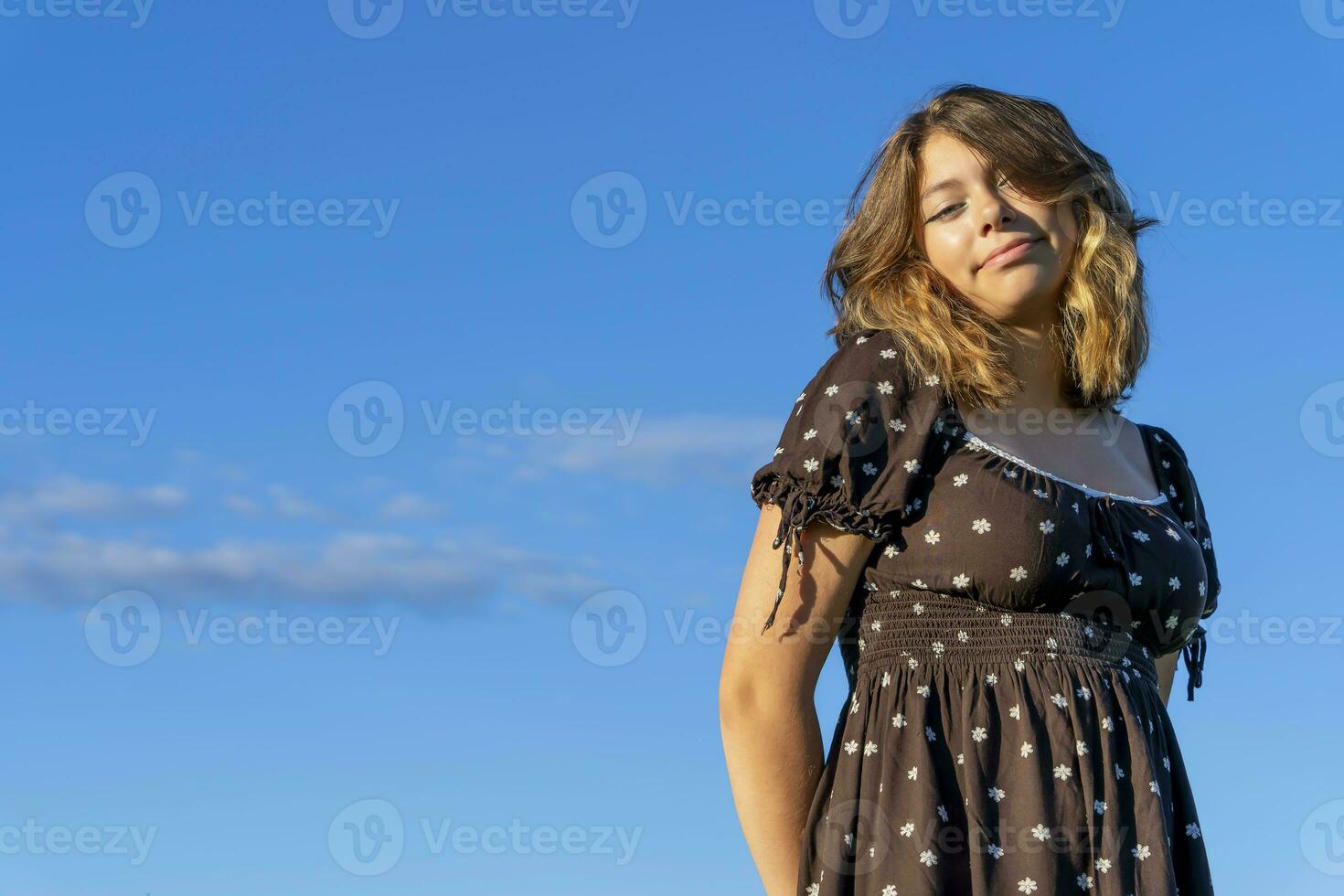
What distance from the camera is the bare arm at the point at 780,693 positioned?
295cm

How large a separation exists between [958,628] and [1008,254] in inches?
33.8

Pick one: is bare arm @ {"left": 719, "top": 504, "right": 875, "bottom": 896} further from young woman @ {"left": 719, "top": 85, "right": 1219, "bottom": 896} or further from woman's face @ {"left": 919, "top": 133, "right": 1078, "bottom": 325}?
woman's face @ {"left": 919, "top": 133, "right": 1078, "bottom": 325}

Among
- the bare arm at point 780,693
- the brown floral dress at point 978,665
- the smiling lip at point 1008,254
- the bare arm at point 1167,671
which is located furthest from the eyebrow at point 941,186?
the bare arm at point 1167,671

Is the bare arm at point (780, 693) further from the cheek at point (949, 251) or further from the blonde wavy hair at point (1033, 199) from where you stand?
the cheek at point (949, 251)

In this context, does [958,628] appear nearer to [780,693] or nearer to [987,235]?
[780,693]

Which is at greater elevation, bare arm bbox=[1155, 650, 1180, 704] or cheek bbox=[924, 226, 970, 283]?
cheek bbox=[924, 226, 970, 283]

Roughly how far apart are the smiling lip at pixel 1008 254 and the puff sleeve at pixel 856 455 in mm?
393

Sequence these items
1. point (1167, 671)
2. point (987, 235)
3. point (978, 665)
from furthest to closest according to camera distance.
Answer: point (1167, 671) < point (987, 235) < point (978, 665)

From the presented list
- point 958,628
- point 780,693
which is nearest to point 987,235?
point 958,628

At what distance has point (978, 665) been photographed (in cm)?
289

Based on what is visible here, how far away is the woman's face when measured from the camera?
10.8 feet

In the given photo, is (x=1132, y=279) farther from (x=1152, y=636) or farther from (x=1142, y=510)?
(x=1152, y=636)

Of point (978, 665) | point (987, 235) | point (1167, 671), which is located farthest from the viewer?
point (1167, 671)

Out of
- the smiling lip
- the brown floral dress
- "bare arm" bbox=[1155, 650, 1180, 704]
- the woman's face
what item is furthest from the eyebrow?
"bare arm" bbox=[1155, 650, 1180, 704]
